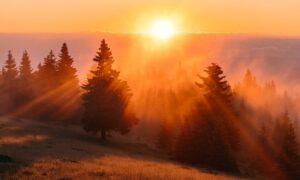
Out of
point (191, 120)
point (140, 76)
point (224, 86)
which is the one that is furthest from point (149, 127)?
A: point (140, 76)

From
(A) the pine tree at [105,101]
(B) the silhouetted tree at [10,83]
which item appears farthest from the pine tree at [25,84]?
(A) the pine tree at [105,101]

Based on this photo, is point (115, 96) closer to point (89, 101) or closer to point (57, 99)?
point (89, 101)

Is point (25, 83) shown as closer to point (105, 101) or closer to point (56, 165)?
point (105, 101)

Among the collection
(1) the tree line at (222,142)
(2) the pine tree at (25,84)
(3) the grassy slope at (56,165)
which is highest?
(2) the pine tree at (25,84)

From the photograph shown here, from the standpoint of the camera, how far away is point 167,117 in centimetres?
7494

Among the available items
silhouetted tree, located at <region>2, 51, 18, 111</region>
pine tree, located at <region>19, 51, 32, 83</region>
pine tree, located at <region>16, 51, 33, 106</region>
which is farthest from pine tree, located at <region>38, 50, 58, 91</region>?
pine tree, located at <region>19, 51, 32, 83</region>

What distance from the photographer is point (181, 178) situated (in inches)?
1227

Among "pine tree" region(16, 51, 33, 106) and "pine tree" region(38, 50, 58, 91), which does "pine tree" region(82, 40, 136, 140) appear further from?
"pine tree" region(16, 51, 33, 106)

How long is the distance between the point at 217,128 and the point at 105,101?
15201 mm

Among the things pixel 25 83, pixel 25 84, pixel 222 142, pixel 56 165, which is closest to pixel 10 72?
pixel 25 83

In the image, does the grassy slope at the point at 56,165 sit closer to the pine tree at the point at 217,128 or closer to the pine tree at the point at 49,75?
the pine tree at the point at 217,128

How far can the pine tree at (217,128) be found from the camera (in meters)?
54.1

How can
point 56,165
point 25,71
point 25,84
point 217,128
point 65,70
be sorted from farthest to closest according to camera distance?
1. point 25,71
2. point 25,84
3. point 65,70
4. point 217,128
5. point 56,165

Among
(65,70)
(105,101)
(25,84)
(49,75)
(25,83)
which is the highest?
(65,70)
